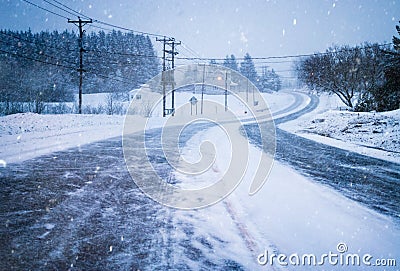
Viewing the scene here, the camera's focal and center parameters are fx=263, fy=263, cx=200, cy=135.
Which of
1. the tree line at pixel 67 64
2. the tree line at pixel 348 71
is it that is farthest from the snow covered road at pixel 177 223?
the tree line at pixel 67 64

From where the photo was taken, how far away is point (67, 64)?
72.7 m

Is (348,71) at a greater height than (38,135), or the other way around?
(348,71)

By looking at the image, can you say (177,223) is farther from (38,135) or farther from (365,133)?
(365,133)

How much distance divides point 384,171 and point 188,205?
21.7ft

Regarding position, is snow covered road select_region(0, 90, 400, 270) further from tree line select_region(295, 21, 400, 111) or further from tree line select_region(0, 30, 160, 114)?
tree line select_region(0, 30, 160, 114)

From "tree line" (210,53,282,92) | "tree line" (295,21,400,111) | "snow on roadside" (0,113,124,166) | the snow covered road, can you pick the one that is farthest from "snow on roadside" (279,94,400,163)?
"tree line" (210,53,282,92)

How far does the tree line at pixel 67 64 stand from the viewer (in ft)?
210

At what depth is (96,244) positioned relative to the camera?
134 inches

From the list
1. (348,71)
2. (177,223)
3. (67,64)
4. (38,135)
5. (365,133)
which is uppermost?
(67,64)

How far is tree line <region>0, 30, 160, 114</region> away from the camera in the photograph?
2522 inches

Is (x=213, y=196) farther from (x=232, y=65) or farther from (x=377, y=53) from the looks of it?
(x=232, y=65)

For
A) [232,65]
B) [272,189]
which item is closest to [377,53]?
[272,189]

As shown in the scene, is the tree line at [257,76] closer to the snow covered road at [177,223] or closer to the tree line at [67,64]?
the tree line at [67,64]

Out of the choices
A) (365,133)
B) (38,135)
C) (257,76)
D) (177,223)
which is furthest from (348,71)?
(257,76)
